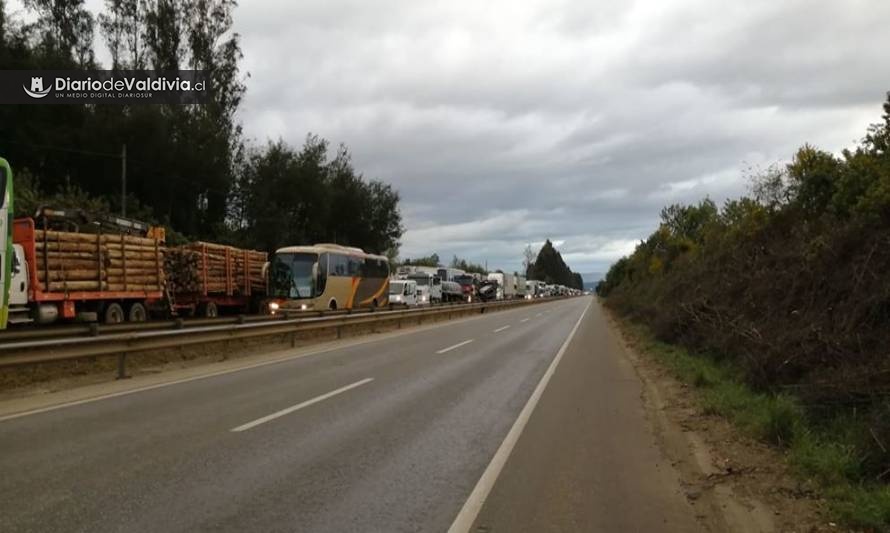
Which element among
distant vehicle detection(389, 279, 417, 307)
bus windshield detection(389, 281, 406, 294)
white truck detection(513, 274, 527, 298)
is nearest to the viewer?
distant vehicle detection(389, 279, 417, 307)

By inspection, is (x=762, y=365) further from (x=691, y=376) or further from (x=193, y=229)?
(x=193, y=229)

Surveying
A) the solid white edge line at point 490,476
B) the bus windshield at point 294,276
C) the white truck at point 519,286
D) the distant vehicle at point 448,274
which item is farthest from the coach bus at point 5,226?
the white truck at point 519,286

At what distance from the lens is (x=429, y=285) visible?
206 feet

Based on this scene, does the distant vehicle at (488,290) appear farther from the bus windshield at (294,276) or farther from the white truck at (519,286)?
the bus windshield at (294,276)

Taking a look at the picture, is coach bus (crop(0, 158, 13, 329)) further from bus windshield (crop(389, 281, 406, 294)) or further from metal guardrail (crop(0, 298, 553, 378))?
bus windshield (crop(389, 281, 406, 294))

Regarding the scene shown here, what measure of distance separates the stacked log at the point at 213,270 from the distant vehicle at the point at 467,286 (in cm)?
3810

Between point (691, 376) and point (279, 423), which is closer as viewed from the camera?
point (279, 423)

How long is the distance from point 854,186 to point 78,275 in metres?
19.3

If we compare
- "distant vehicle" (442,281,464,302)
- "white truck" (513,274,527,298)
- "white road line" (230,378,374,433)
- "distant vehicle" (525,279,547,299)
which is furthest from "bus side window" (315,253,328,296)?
"distant vehicle" (525,279,547,299)

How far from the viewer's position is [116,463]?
6848mm

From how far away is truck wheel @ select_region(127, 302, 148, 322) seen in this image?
23.9 meters

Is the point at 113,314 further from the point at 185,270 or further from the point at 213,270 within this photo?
the point at 213,270

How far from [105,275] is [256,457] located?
1722 cm

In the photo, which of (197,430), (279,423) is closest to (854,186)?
(279,423)
